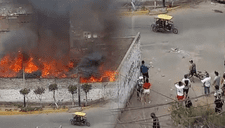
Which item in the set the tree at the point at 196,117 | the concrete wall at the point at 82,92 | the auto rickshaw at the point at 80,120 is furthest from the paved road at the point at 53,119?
the tree at the point at 196,117

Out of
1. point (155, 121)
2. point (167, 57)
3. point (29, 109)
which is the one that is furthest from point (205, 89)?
point (29, 109)

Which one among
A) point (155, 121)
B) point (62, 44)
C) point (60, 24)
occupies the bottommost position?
point (155, 121)

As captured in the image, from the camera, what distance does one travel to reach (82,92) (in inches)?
666

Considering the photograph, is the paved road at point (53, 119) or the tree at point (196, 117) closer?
the tree at point (196, 117)

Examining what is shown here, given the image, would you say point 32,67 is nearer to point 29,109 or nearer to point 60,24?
point 60,24

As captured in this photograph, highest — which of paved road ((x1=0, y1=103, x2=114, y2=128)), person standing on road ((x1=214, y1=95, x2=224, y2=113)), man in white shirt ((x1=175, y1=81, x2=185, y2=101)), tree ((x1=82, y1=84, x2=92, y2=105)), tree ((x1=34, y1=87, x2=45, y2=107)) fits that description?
man in white shirt ((x1=175, y1=81, x2=185, y2=101))

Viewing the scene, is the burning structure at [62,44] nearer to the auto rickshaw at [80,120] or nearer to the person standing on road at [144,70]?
the person standing on road at [144,70]

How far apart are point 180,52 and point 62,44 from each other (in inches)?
226

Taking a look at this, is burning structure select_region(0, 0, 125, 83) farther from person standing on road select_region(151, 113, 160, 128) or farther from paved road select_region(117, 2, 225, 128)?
person standing on road select_region(151, 113, 160, 128)

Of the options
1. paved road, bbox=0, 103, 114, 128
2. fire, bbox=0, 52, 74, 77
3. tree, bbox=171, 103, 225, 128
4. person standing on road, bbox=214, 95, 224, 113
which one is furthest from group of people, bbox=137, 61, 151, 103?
fire, bbox=0, 52, 74, 77

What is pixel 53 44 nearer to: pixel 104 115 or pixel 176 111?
pixel 104 115

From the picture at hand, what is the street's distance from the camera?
15.2m

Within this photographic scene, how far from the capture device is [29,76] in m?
18.2

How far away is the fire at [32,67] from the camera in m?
18.5
